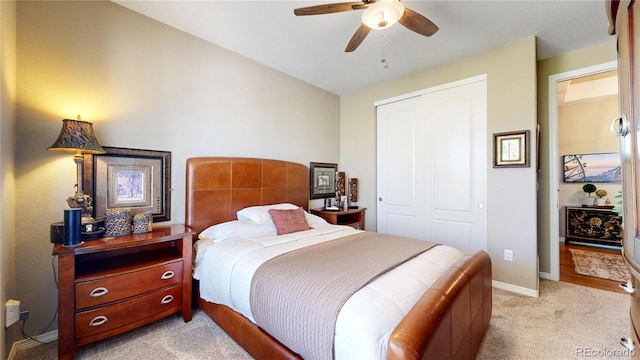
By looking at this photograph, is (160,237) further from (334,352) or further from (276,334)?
(334,352)

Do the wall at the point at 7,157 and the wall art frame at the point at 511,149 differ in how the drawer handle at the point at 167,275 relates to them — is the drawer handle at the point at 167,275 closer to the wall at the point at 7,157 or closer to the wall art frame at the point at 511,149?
the wall at the point at 7,157

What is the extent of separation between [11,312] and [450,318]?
2648 millimetres

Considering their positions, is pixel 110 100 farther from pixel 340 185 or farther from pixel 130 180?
pixel 340 185

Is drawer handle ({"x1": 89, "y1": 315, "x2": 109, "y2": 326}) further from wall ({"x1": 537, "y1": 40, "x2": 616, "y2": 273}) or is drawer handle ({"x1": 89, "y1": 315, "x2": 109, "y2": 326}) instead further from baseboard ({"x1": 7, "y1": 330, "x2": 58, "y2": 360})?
wall ({"x1": 537, "y1": 40, "x2": 616, "y2": 273})

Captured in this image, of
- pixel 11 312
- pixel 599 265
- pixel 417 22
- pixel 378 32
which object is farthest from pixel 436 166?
pixel 11 312

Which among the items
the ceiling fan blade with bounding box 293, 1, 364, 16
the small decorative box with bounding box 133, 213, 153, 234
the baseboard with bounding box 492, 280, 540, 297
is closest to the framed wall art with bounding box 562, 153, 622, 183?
the baseboard with bounding box 492, 280, 540, 297

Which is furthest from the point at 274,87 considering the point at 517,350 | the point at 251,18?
the point at 517,350

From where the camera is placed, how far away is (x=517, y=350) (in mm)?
1776

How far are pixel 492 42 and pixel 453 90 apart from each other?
2.00ft

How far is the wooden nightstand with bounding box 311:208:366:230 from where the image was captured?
3575mm

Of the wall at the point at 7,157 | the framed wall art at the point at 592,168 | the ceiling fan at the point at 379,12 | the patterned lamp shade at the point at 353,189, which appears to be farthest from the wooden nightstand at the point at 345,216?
the framed wall art at the point at 592,168

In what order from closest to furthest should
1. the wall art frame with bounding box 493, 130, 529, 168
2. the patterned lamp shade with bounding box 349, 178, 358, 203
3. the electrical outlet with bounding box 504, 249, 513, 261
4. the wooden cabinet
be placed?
the wall art frame with bounding box 493, 130, 529, 168
the electrical outlet with bounding box 504, 249, 513, 261
the patterned lamp shade with bounding box 349, 178, 358, 203
the wooden cabinet

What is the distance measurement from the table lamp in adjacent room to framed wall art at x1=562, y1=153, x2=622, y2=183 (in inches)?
284

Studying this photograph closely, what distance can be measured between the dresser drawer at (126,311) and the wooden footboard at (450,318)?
6.09 feet
